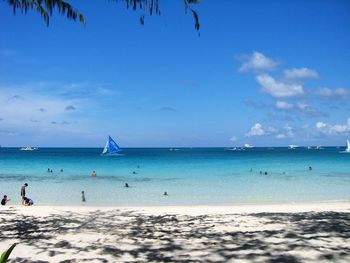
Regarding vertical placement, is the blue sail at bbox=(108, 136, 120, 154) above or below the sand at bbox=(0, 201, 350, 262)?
above

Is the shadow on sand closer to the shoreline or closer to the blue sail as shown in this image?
the shoreline

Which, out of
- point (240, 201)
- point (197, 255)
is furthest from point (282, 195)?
point (197, 255)

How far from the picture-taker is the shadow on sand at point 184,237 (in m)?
8.76

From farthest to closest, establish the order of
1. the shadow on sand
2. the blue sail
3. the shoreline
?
1. the blue sail
2. the shoreline
3. the shadow on sand

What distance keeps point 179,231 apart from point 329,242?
453 cm

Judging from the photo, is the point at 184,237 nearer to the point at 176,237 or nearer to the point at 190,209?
the point at 176,237

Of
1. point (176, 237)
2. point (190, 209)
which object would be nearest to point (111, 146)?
point (190, 209)

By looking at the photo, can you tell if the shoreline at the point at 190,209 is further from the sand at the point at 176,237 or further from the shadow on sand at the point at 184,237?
the shadow on sand at the point at 184,237

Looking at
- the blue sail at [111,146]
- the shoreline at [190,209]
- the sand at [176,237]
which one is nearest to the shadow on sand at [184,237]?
the sand at [176,237]

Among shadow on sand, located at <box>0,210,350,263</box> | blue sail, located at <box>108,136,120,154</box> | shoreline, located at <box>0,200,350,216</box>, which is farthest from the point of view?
blue sail, located at <box>108,136,120,154</box>

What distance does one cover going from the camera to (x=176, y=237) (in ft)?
35.6

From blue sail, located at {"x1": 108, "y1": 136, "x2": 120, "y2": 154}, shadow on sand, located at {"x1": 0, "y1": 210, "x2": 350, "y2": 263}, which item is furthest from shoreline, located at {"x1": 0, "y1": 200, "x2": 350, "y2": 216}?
blue sail, located at {"x1": 108, "y1": 136, "x2": 120, "y2": 154}

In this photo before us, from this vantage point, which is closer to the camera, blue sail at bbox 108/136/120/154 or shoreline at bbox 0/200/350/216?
shoreline at bbox 0/200/350/216

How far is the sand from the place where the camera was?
877 centimetres
